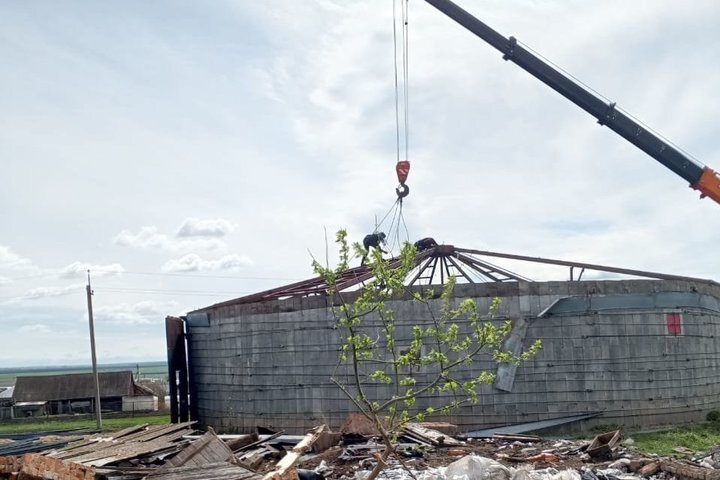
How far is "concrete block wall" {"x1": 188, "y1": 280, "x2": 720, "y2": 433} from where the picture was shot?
16078 mm

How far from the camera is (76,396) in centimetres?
3428

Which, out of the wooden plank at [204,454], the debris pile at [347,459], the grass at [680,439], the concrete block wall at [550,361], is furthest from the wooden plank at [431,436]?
the grass at [680,439]

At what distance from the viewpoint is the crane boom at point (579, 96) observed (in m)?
16.4

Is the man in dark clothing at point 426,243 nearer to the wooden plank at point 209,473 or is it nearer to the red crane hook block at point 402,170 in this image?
the red crane hook block at point 402,170

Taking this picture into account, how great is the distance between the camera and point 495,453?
12531 millimetres

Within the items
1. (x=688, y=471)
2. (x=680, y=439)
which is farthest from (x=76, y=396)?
(x=688, y=471)

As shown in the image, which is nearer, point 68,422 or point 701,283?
point 701,283

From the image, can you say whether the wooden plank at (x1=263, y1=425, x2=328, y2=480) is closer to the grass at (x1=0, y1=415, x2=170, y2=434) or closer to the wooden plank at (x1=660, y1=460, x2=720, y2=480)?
the wooden plank at (x1=660, y1=460, x2=720, y2=480)

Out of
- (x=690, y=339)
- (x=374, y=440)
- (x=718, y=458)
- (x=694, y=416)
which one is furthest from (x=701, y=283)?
(x=374, y=440)

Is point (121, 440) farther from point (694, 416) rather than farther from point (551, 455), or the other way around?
point (694, 416)

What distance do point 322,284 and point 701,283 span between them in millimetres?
9764

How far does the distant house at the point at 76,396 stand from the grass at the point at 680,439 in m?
24.3

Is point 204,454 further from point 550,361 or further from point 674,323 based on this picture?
point 674,323

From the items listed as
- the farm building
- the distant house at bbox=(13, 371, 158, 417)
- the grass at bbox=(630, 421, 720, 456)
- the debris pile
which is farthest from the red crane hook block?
the distant house at bbox=(13, 371, 158, 417)
